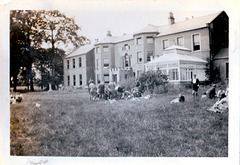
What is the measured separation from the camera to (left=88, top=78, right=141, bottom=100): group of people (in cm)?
407

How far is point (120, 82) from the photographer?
409 cm

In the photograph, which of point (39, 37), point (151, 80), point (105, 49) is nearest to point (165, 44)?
point (151, 80)

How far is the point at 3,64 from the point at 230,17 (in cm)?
423

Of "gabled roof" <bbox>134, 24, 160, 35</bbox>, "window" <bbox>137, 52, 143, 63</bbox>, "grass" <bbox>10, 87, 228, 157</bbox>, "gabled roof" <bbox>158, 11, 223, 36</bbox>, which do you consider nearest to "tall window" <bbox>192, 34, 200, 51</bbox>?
"gabled roof" <bbox>158, 11, 223, 36</bbox>

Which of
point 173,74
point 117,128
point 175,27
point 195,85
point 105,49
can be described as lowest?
point 117,128

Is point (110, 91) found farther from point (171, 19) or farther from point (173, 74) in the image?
point (171, 19)

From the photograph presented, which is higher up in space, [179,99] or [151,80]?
[151,80]

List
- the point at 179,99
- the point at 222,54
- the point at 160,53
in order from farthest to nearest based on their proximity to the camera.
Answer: the point at 160,53 < the point at 179,99 < the point at 222,54

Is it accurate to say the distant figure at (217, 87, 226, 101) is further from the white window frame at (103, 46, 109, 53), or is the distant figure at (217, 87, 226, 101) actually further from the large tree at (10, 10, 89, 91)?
the large tree at (10, 10, 89, 91)

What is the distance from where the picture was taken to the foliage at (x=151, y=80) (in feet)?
13.3

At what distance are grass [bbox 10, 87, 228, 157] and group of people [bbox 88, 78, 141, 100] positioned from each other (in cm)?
12

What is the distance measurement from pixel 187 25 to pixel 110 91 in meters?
1.89

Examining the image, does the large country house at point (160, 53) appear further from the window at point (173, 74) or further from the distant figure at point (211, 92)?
the distant figure at point (211, 92)

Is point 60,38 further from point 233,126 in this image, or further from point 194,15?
point 233,126
